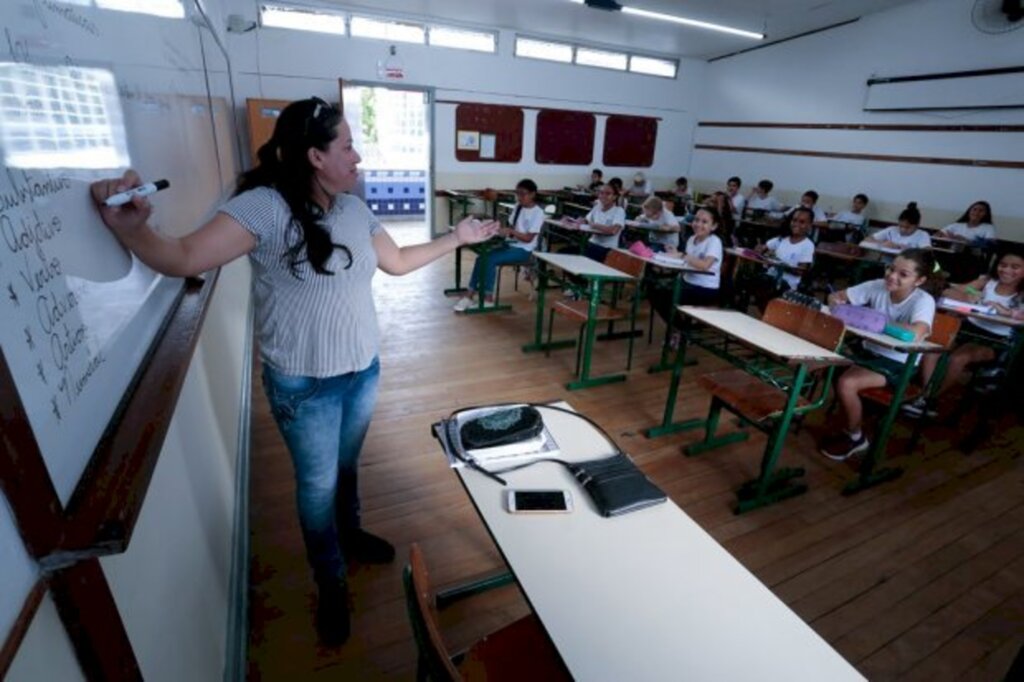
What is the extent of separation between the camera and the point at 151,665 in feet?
2.71

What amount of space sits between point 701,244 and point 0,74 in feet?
13.1

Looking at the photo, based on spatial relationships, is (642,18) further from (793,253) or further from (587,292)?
(587,292)

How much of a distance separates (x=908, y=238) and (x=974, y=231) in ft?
2.41

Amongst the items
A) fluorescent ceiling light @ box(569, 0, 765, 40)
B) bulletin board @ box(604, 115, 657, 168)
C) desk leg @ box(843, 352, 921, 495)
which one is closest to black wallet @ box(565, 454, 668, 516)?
desk leg @ box(843, 352, 921, 495)

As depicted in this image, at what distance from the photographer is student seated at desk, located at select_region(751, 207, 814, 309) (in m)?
4.56

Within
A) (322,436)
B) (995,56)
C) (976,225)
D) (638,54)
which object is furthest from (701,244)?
(638,54)

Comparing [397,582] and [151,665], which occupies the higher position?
[151,665]

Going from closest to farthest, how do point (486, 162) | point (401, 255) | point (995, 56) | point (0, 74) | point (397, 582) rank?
point (0, 74), point (401, 255), point (397, 582), point (995, 56), point (486, 162)

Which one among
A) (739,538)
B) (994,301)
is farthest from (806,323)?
(994,301)

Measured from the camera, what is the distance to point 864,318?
8.21 feet

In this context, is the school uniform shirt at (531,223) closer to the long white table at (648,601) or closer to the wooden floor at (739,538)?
the wooden floor at (739,538)

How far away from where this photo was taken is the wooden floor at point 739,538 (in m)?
1.68

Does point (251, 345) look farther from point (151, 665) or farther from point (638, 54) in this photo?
point (638, 54)

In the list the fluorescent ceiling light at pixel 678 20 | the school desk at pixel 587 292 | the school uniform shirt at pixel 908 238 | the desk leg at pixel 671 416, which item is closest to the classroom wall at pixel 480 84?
the fluorescent ceiling light at pixel 678 20
